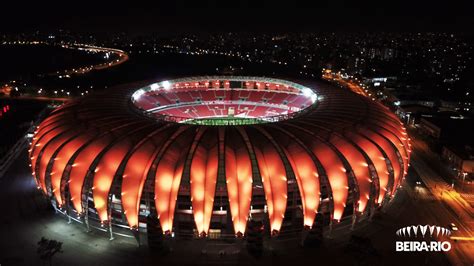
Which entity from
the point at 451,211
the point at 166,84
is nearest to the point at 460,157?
the point at 451,211

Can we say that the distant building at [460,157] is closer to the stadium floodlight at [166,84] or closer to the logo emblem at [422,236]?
the logo emblem at [422,236]

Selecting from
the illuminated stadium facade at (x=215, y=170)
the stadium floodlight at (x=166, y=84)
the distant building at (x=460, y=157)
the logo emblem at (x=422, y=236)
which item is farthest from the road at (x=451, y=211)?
the stadium floodlight at (x=166, y=84)

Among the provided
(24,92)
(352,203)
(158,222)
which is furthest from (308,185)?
(24,92)

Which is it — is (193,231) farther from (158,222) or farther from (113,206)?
(113,206)

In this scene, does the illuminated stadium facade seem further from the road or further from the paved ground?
the road

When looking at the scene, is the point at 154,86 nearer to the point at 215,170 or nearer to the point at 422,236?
the point at 215,170

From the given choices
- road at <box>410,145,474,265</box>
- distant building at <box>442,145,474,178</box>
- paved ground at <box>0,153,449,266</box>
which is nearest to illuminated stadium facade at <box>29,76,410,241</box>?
paved ground at <box>0,153,449,266</box>

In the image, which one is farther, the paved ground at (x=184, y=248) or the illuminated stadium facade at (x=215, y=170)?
the illuminated stadium facade at (x=215, y=170)
